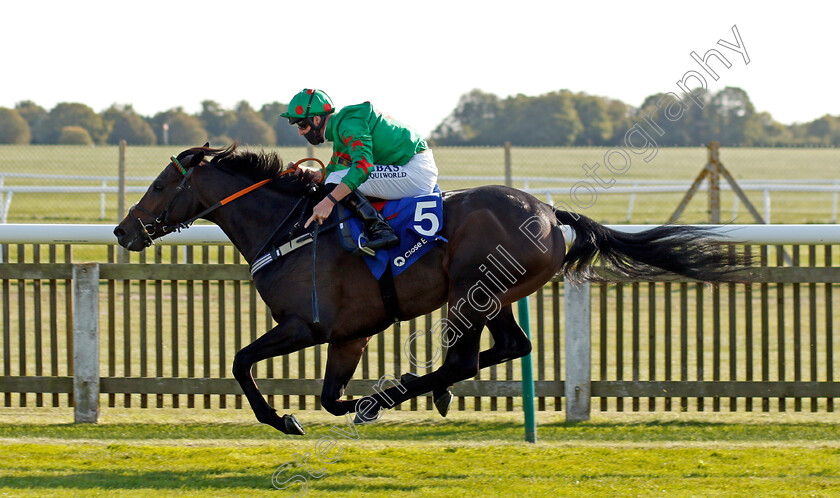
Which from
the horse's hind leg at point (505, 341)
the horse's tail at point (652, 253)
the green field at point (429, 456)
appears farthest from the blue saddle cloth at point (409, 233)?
the green field at point (429, 456)

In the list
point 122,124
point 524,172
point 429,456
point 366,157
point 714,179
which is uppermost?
point 122,124

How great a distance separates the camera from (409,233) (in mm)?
5035

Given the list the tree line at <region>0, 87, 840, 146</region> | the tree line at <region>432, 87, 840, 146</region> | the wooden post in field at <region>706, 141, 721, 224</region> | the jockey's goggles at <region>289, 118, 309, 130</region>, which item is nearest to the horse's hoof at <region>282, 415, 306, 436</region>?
the jockey's goggles at <region>289, 118, 309, 130</region>

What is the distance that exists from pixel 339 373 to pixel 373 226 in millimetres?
970

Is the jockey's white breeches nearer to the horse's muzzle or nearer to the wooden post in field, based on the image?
the horse's muzzle

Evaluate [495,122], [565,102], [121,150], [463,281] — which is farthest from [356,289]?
[495,122]

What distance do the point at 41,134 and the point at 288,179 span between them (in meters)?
26.2

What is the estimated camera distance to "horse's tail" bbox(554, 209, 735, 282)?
5.37m

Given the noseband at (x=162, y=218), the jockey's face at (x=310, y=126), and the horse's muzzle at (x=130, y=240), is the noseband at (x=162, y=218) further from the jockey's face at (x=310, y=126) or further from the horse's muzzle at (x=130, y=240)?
the jockey's face at (x=310, y=126)

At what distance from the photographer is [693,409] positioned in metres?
6.73

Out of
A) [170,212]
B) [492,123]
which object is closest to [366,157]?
[170,212]

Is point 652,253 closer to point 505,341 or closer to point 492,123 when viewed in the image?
point 505,341

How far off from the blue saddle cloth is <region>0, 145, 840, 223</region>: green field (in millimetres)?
1983

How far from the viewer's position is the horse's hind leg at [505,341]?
5.46 metres
